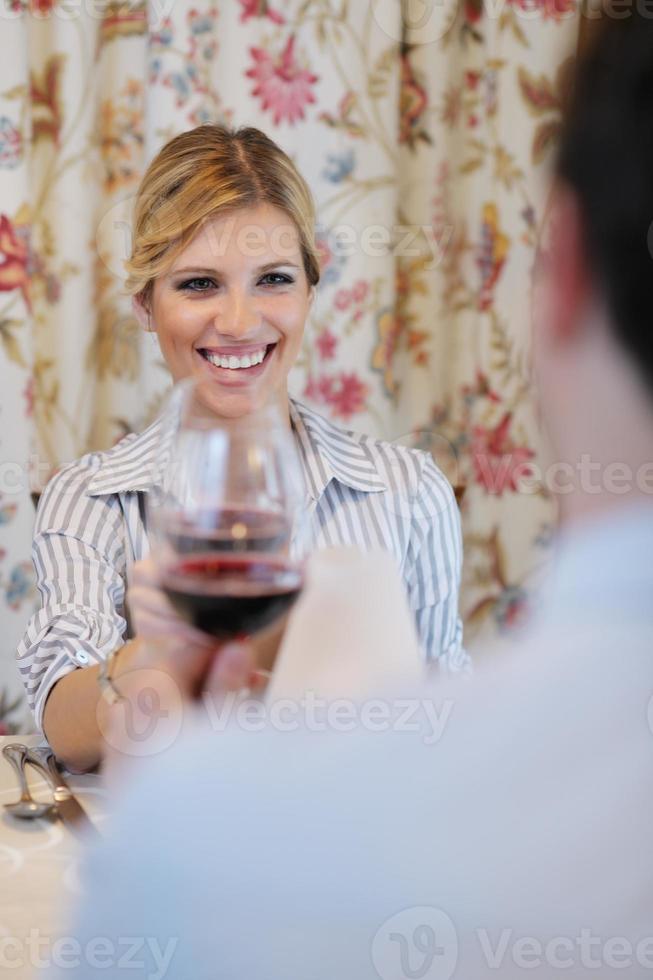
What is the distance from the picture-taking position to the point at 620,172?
0.47 metres

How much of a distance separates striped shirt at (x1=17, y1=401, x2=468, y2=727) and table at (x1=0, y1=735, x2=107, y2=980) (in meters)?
0.41

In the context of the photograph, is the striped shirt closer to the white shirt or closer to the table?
the table

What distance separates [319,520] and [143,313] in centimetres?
39

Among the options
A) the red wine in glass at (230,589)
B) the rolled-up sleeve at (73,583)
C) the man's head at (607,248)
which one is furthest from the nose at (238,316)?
the man's head at (607,248)

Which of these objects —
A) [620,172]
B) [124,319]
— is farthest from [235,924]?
[124,319]

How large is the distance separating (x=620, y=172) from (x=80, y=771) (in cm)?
78

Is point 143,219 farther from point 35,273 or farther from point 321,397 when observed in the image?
point 321,397

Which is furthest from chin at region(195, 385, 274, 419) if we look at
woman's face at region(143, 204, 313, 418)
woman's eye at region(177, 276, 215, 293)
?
woman's eye at region(177, 276, 215, 293)

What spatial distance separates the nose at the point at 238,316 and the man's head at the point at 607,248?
105 centimetres

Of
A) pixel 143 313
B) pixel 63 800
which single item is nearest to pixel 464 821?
pixel 63 800

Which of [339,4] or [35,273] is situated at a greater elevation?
[339,4]

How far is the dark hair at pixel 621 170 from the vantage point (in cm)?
47

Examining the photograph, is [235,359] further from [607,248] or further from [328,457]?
[607,248]

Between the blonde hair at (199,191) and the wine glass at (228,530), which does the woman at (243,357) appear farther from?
the wine glass at (228,530)
